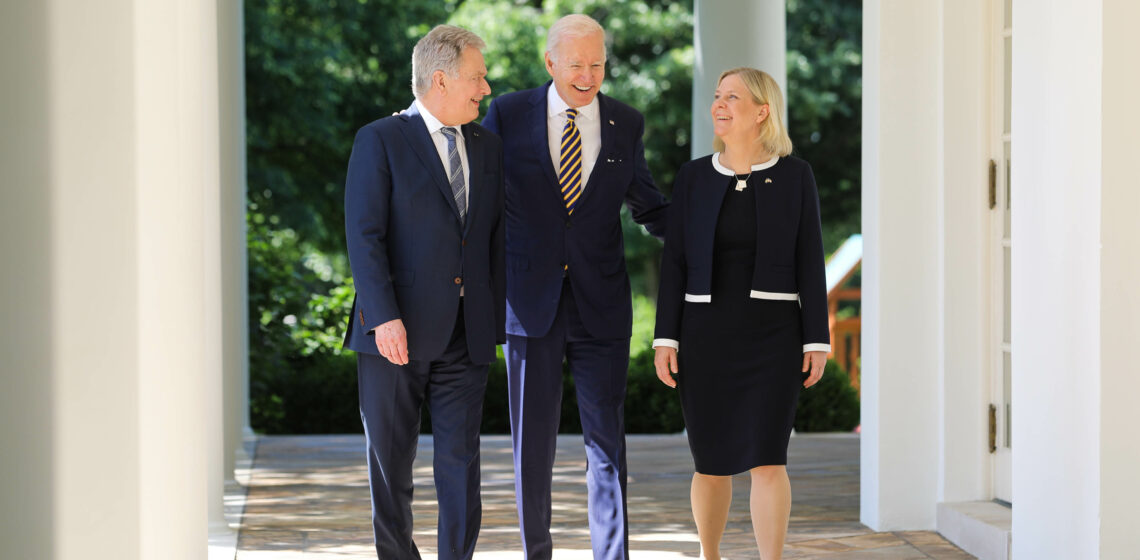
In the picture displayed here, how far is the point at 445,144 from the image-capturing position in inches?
163

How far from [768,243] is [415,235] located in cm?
112

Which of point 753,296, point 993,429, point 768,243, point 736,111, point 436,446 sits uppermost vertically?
point 736,111

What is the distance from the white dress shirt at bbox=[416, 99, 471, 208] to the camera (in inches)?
161


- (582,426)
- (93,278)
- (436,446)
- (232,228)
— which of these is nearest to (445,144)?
(436,446)

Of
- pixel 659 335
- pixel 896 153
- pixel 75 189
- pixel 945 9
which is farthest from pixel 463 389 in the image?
pixel 945 9

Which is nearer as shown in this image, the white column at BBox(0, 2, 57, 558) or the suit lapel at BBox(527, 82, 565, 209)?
the white column at BBox(0, 2, 57, 558)

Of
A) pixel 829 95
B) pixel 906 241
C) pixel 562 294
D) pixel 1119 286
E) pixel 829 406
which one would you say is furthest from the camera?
pixel 829 95

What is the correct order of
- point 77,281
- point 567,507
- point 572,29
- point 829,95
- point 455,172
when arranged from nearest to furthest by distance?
point 77,281 → point 455,172 → point 572,29 → point 567,507 → point 829,95

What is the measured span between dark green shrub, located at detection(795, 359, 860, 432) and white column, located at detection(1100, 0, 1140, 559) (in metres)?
5.96

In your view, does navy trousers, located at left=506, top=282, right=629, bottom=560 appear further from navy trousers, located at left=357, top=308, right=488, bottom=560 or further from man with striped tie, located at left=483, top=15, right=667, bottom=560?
navy trousers, located at left=357, top=308, right=488, bottom=560

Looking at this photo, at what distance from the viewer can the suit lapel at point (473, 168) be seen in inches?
162

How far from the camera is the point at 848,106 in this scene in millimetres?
19141

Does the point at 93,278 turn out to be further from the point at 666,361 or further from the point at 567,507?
the point at 567,507

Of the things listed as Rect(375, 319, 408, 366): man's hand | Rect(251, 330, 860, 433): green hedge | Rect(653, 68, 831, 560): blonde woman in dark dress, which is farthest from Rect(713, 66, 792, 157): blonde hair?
Rect(251, 330, 860, 433): green hedge
